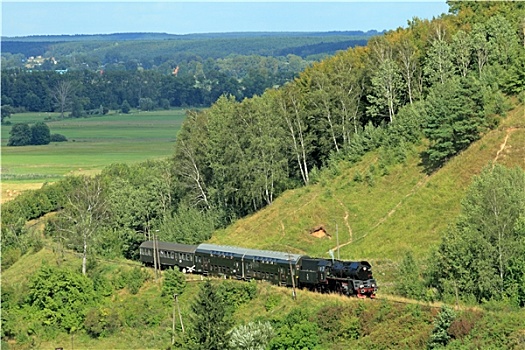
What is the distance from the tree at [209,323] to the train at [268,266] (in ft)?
28.9

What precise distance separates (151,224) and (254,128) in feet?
48.3

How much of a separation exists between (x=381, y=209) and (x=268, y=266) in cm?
1494

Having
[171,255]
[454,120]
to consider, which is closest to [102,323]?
[171,255]

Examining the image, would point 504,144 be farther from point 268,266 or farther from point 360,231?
point 268,266

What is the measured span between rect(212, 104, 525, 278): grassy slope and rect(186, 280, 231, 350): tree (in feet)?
53.6

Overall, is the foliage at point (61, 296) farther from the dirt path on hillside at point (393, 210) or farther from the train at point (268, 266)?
the dirt path on hillside at point (393, 210)

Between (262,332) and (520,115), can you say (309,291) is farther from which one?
(520,115)

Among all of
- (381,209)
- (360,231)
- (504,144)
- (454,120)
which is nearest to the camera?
(360,231)

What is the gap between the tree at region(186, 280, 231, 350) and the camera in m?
65.1

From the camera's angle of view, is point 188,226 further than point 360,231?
Yes

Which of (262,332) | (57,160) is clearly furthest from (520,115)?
(57,160)

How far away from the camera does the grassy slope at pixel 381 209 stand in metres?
83.1

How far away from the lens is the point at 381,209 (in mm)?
88875

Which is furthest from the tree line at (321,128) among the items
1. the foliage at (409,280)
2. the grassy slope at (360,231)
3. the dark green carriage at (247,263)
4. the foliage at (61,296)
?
the foliage at (409,280)
